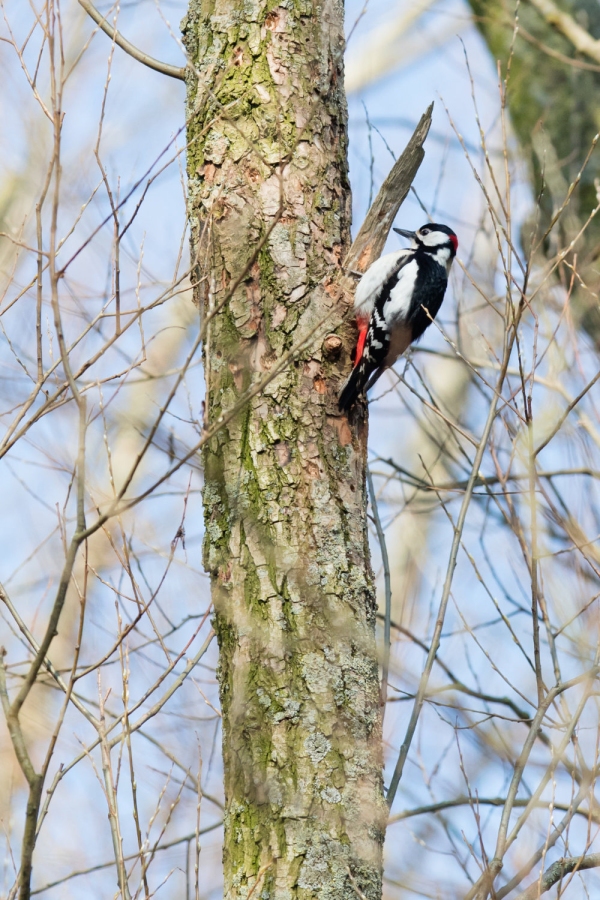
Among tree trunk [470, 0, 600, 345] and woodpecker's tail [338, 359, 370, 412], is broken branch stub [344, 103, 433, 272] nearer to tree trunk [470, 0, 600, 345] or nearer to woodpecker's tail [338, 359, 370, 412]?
woodpecker's tail [338, 359, 370, 412]

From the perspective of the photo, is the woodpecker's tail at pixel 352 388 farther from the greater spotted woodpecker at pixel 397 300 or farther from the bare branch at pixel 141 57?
the bare branch at pixel 141 57

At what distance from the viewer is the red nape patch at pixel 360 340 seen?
3.00m

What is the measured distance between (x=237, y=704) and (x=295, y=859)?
1.38ft

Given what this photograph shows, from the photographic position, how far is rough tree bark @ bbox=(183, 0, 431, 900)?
2.34 meters

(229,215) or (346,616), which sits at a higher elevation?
(229,215)

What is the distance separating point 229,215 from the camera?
114 inches

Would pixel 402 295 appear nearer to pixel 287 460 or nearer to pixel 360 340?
pixel 360 340

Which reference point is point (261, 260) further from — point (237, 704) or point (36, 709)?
point (36, 709)

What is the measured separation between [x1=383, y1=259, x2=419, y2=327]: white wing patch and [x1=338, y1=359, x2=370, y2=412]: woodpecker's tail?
1.04 meters

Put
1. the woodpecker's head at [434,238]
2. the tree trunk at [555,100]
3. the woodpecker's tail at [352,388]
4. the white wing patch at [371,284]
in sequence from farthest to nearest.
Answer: the tree trunk at [555,100] < the woodpecker's head at [434,238] < the white wing patch at [371,284] < the woodpecker's tail at [352,388]

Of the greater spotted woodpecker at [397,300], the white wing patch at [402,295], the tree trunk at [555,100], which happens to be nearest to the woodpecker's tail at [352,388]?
the greater spotted woodpecker at [397,300]

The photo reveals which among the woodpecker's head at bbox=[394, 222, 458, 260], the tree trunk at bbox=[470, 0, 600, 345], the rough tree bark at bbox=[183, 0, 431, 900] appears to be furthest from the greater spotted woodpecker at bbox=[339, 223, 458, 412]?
the tree trunk at bbox=[470, 0, 600, 345]

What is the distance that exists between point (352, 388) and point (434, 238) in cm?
245

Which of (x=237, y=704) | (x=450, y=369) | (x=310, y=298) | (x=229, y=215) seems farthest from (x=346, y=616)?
(x=450, y=369)
